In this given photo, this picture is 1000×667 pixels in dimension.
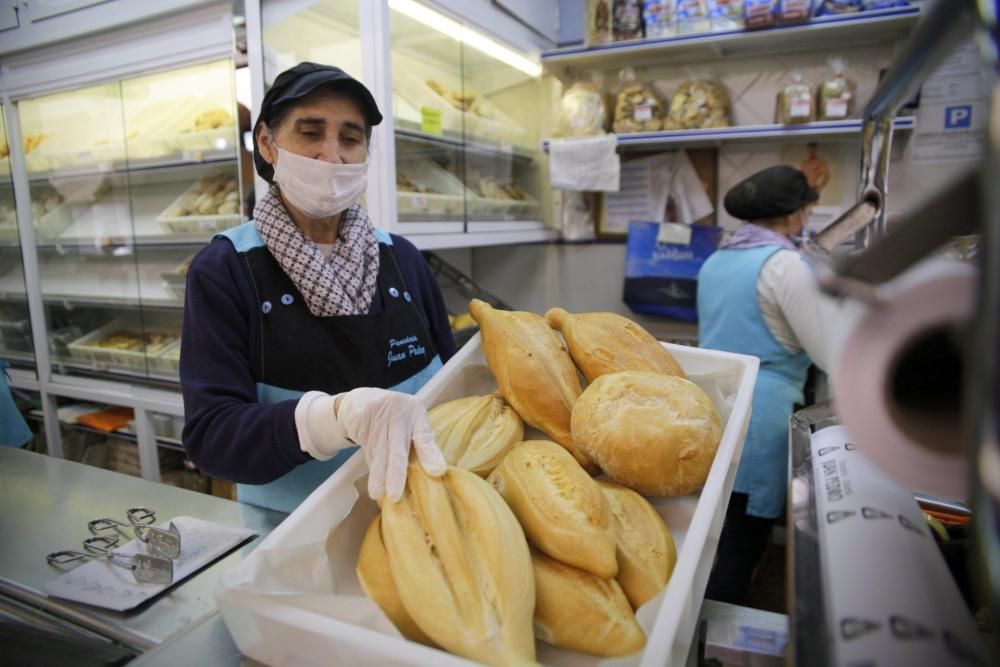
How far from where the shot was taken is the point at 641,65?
338 cm

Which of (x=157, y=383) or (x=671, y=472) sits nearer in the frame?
(x=671, y=472)

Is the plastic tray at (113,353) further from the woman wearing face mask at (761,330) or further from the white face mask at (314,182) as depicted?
the woman wearing face mask at (761,330)

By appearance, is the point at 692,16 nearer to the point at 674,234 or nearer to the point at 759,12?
the point at 759,12

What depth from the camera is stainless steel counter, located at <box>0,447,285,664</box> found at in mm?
859

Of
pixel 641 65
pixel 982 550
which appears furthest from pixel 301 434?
pixel 641 65

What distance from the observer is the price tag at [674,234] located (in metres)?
3.22

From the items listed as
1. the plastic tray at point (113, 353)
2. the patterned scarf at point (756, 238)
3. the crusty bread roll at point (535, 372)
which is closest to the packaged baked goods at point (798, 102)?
the patterned scarf at point (756, 238)

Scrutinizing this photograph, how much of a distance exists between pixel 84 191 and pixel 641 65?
3.16 metres

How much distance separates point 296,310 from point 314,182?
294mm

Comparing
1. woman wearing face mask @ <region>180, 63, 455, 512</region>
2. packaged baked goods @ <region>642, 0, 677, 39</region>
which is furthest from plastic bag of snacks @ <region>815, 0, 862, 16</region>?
woman wearing face mask @ <region>180, 63, 455, 512</region>

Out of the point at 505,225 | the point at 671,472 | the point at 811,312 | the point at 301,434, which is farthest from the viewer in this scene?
the point at 505,225

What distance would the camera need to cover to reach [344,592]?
0.66m

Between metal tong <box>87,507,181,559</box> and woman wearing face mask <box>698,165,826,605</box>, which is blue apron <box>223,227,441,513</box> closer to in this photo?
metal tong <box>87,507,181,559</box>

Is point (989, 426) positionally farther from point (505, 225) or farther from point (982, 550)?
point (505, 225)
